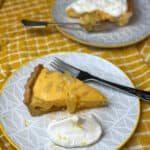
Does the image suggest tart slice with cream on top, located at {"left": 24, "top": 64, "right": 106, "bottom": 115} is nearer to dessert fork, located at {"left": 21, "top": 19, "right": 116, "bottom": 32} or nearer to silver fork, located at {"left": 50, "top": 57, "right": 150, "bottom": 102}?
silver fork, located at {"left": 50, "top": 57, "right": 150, "bottom": 102}

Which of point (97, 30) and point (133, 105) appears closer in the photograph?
point (133, 105)

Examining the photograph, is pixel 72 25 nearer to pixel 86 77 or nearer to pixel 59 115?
pixel 86 77

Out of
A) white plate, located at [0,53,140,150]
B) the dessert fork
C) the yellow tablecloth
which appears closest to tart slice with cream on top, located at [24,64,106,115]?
white plate, located at [0,53,140,150]

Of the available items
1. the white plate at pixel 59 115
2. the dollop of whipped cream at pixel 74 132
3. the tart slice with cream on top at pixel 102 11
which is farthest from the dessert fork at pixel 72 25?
the dollop of whipped cream at pixel 74 132

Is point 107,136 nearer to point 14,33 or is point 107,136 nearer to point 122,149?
point 122,149

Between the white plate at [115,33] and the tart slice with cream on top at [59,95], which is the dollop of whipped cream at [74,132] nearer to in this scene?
the tart slice with cream on top at [59,95]

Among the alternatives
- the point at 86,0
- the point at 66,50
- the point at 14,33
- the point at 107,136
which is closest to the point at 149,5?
the point at 86,0
